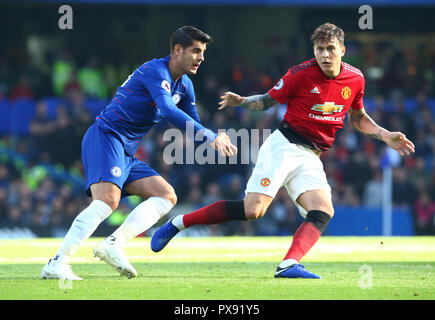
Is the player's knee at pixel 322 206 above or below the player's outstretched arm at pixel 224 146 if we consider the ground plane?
below

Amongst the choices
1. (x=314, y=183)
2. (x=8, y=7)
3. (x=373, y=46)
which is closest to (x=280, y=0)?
(x=373, y=46)

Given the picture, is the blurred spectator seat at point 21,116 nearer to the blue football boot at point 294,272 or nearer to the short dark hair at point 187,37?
the short dark hair at point 187,37

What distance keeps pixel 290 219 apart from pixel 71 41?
9.00 meters

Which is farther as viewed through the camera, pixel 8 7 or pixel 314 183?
pixel 8 7

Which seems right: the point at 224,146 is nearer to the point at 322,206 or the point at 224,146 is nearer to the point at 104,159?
the point at 104,159

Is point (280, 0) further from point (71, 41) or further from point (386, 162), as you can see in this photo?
point (71, 41)

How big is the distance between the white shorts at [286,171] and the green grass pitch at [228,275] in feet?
2.63

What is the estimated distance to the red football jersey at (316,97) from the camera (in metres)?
7.51

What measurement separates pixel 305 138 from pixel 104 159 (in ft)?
6.08

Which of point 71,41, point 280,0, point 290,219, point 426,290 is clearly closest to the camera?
point 426,290

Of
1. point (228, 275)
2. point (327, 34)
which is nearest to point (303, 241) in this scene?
point (228, 275)

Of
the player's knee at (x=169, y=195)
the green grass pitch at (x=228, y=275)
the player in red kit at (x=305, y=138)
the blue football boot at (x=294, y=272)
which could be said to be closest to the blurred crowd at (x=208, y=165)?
the green grass pitch at (x=228, y=275)

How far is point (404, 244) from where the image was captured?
41.5ft

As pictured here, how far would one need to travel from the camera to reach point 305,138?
7.59m
